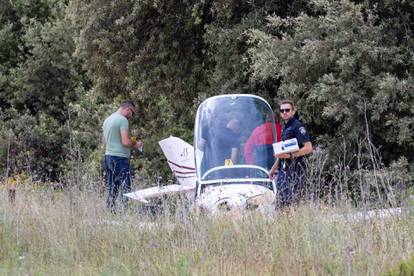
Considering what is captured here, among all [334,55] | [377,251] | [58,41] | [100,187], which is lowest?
[377,251]

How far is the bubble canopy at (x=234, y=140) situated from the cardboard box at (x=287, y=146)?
53 centimetres

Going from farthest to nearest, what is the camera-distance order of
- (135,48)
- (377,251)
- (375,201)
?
(135,48) < (375,201) < (377,251)

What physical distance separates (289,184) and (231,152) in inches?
51.7

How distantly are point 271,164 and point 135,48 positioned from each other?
7603 millimetres

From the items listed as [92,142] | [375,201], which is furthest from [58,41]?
[375,201]

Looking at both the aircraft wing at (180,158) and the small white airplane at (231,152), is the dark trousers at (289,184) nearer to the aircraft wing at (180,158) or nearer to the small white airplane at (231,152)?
the small white airplane at (231,152)

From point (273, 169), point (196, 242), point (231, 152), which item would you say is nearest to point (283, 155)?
point (273, 169)

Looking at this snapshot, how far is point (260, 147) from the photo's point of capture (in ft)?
31.9

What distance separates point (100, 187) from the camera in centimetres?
909

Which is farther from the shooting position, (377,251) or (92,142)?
(92,142)

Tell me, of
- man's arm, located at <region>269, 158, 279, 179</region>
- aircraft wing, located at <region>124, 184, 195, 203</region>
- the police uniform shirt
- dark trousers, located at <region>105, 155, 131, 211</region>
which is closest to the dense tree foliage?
dark trousers, located at <region>105, 155, 131, 211</region>

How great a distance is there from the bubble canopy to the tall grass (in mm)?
1648

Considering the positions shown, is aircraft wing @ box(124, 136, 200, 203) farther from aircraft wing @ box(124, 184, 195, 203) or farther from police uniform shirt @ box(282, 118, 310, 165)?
police uniform shirt @ box(282, 118, 310, 165)

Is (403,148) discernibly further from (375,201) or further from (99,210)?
(99,210)
